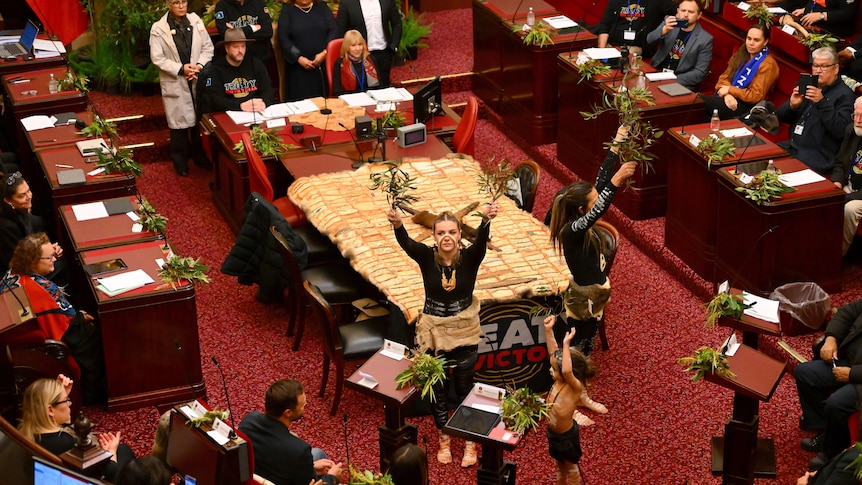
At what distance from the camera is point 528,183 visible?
901 cm

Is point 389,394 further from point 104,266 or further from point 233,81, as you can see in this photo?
point 233,81

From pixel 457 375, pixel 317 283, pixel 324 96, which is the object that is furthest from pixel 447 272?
pixel 324 96

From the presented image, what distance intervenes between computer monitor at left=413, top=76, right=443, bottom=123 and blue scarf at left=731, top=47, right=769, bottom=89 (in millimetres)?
2470

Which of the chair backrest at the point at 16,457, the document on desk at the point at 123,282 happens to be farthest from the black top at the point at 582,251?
the chair backrest at the point at 16,457

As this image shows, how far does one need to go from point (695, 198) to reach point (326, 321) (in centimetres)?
306

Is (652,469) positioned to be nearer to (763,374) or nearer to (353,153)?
(763,374)

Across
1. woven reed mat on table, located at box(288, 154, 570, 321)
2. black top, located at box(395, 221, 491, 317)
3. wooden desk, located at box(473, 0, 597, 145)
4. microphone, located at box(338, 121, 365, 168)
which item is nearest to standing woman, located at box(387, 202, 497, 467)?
black top, located at box(395, 221, 491, 317)

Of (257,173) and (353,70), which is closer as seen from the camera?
(257,173)

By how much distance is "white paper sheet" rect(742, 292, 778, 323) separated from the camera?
687 cm

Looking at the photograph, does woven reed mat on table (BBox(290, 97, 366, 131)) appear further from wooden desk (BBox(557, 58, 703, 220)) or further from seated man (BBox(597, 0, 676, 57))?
seated man (BBox(597, 0, 676, 57))

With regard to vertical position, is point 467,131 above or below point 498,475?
above

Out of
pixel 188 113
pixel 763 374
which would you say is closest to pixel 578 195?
pixel 763 374

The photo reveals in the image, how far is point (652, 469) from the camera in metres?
7.17

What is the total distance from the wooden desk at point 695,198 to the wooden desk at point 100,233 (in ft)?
12.6
